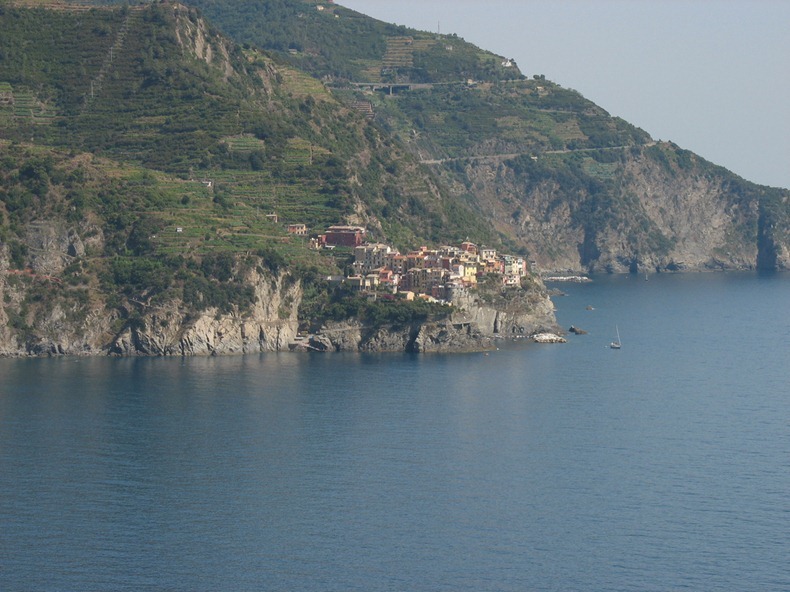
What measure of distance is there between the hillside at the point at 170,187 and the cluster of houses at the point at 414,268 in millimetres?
2363

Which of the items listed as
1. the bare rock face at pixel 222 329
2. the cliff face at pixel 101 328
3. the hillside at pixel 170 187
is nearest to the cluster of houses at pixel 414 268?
the hillside at pixel 170 187

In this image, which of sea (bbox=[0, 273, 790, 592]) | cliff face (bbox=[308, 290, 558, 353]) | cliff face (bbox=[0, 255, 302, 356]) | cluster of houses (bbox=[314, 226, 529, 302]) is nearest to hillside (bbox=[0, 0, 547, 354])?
cliff face (bbox=[0, 255, 302, 356])

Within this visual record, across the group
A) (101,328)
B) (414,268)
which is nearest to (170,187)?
(101,328)

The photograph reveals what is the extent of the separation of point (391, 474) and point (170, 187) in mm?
64152

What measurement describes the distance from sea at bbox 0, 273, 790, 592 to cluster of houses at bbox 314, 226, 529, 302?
374 inches

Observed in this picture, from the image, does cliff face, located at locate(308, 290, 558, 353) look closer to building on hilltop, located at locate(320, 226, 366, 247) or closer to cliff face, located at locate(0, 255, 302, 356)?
cliff face, located at locate(0, 255, 302, 356)

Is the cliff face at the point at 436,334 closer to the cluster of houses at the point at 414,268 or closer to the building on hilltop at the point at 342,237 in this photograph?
the cluster of houses at the point at 414,268

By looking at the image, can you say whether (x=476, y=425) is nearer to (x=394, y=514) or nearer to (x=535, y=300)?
(x=394, y=514)

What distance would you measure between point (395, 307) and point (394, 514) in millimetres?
55811

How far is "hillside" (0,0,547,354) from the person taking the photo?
134 metres

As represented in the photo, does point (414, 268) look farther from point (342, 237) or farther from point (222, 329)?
point (222, 329)

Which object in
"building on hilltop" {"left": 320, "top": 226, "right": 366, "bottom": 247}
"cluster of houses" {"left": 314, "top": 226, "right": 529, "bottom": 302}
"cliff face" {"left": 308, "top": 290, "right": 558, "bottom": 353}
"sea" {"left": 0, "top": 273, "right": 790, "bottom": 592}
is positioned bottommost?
"sea" {"left": 0, "top": 273, "right": 790, "bottom": 592}

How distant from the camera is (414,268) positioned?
150000 millimetres

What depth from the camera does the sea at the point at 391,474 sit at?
7756cm
